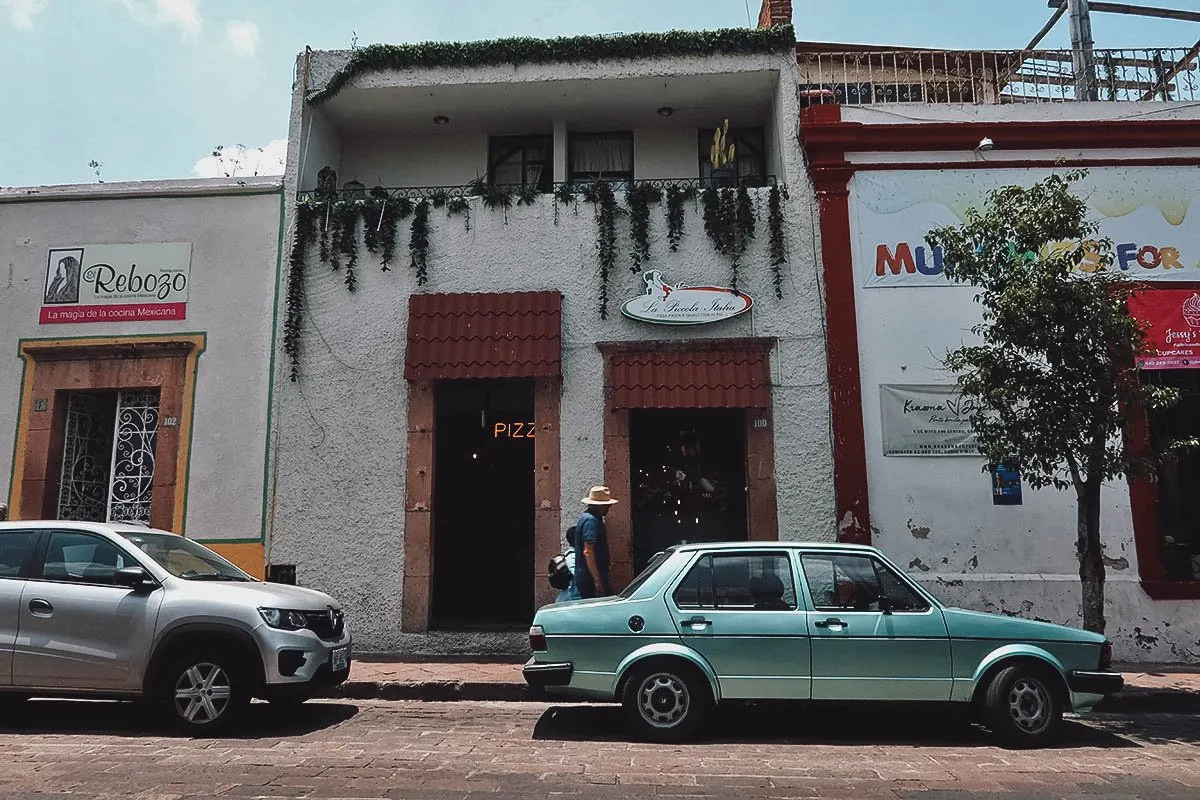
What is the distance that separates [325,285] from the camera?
11422 millimetres

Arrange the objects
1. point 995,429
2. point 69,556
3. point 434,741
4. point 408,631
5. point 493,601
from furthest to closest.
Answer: point 493,601, point 408,631, point 995,429, point 69,556, point 434,741

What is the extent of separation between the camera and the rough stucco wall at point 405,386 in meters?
10.6

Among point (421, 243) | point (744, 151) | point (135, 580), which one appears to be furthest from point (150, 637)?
point (744, 151)

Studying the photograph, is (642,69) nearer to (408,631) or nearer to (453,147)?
(453,147)

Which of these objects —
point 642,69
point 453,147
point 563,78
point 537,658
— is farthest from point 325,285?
point 537,658

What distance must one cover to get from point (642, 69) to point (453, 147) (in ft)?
10.7

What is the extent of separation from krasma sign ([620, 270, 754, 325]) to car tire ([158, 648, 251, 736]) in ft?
21.3

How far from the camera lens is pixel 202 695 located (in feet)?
20.9

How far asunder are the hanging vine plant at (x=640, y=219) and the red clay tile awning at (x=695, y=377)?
1.32 meters

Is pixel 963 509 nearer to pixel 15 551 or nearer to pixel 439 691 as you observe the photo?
pixel 439 691

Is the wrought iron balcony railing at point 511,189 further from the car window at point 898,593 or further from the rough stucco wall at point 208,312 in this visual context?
the car window at point 898,593

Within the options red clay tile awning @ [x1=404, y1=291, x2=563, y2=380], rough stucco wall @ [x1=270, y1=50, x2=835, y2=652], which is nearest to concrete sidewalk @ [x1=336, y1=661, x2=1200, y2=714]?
rough stucco wall @ [x1=270, y1=50, x2=835, y2=652]

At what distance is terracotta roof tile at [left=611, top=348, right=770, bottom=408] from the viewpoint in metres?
10.6

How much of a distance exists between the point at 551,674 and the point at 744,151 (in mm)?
9295
